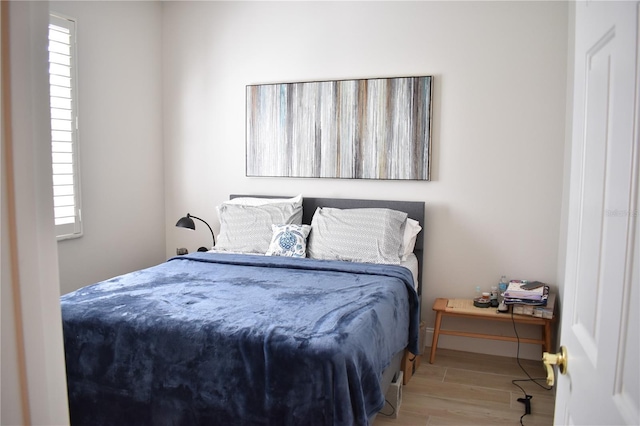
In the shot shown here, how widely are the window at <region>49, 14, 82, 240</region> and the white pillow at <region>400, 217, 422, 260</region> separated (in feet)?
7.74

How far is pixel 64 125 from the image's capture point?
3504mm

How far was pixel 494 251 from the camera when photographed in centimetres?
359

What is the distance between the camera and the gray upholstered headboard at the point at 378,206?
144 inches

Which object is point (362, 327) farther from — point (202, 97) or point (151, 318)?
point (202, 97)

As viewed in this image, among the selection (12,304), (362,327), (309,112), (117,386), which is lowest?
(117,386)

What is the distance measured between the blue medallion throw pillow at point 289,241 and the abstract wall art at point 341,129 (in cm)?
58

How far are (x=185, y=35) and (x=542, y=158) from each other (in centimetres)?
306

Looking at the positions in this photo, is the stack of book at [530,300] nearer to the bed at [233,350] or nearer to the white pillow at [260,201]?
the bed at [233,350]

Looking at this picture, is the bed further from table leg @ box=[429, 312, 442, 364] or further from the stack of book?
the stack of book

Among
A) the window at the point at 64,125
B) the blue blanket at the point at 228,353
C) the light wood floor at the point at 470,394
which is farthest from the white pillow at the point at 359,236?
the window at the point at 64,125

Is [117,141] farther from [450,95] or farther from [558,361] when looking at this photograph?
[558,361]

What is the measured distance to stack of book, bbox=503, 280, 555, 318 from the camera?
10.4ft

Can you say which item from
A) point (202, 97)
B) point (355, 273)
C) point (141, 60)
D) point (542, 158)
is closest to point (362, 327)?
point (355, 273)

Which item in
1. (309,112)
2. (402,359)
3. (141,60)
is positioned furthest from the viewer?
(141,60)
